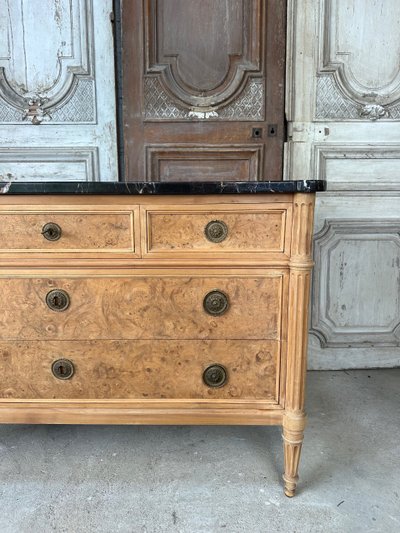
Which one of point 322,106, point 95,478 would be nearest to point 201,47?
point 322,106

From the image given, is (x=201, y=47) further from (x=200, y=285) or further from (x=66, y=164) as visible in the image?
(x=200, y=285)

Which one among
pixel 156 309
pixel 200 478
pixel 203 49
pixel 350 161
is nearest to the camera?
pixel 156 309

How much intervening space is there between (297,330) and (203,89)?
132cm

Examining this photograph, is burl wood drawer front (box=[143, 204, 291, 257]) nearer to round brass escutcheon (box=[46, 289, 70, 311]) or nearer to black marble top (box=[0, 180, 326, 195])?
black marble top (box=[0, 180, 326, 195])

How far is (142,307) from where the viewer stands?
1292 mm

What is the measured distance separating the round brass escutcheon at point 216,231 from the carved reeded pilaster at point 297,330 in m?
0.20

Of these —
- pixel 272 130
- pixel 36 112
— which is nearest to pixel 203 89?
pixel 272 130

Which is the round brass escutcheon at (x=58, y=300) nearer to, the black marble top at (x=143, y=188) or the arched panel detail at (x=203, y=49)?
the black marble top at (x=143, y=188)

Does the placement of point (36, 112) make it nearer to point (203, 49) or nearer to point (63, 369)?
point (203, 49)

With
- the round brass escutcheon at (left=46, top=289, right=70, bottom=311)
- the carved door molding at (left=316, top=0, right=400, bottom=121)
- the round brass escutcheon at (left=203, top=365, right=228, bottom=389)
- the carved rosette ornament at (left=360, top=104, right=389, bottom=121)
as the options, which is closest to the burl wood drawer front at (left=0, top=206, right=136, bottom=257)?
the round brass escutcheon at (left=46, top=289, right=70, bottom=311)

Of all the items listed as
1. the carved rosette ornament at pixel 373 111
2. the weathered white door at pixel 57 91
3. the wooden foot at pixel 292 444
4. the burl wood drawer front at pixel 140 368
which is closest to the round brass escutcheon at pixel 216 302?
the burl wood drawer front at pixel 140 368

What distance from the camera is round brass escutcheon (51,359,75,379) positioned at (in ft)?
4.35

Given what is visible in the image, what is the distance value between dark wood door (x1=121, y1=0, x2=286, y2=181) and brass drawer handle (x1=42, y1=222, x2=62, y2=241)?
0.91 metres

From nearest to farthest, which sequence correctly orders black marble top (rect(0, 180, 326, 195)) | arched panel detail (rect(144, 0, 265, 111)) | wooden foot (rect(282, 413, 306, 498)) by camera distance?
1. black marble top (rect(0, 180, 326, 195))
2. wooden foot (rect(282, 413, 306, 498))
3. arched panel detail (rect(144, 0, 265, 111))
